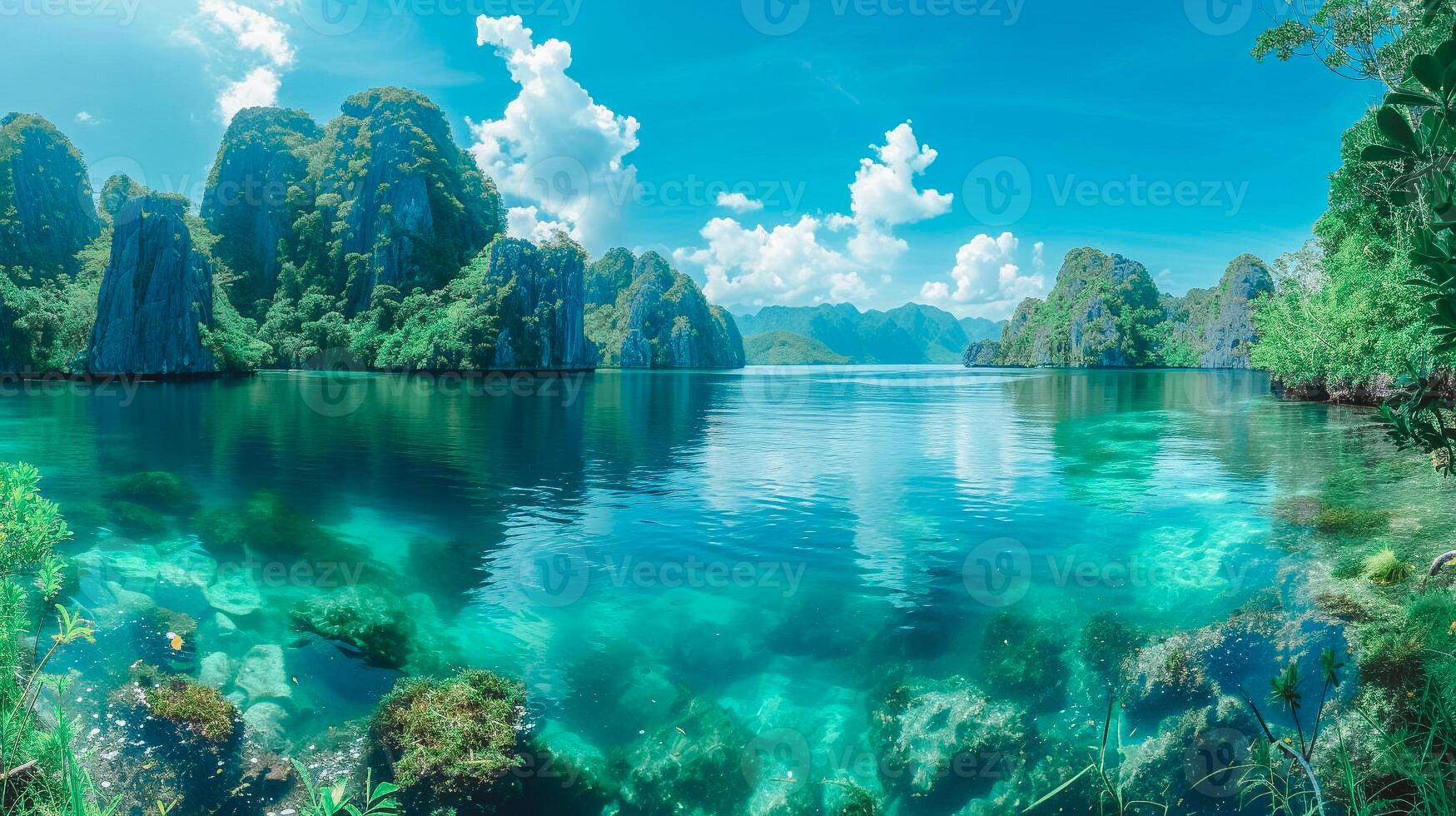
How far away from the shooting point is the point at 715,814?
9773mm

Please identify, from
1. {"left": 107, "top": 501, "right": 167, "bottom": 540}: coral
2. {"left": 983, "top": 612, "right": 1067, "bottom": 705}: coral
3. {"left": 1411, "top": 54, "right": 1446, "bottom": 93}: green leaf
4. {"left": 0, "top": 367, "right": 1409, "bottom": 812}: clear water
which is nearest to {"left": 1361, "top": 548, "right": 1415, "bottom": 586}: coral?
{"left": 0, "top": 367, "right": 1409, "bottom": 812}: clear water

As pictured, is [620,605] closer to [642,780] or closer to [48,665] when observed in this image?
[642,780]

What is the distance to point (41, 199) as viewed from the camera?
6393 inches

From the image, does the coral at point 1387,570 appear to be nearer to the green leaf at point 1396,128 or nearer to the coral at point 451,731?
the green leaf at point 1396,128

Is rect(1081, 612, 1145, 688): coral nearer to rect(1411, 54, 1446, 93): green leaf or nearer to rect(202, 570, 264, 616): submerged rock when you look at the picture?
rect(1411, 54, 1446, 93): green leaf

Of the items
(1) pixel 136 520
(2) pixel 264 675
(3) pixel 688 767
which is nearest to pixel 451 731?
(3) pixel 688 767

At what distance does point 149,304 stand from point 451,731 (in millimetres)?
132569

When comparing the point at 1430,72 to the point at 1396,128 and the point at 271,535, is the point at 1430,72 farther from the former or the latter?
the point at 271,535

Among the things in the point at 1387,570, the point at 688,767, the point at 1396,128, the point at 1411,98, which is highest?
the point at 1411,98

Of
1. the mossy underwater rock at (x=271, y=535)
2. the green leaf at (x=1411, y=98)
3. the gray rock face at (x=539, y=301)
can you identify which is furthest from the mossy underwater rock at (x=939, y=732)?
the gray rock face at (x=539, y=301)

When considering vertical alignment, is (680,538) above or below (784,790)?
above

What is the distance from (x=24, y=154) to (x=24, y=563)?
217432 mm

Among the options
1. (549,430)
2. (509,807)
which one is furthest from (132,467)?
(509,807)

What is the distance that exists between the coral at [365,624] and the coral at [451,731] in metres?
1.46
